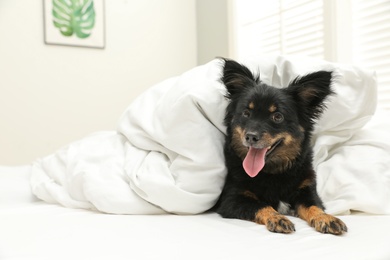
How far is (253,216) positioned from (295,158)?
350mm

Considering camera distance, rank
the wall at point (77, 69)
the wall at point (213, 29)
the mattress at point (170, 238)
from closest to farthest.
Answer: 1. the mattress at point (170, 238)
2. the wall at point (77, 69)
3. the wall at point (213, 29)

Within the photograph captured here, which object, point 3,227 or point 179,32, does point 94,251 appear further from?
point 179,32

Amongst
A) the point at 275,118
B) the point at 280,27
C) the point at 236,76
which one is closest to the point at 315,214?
the point at 275,118

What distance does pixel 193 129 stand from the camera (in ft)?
5.49

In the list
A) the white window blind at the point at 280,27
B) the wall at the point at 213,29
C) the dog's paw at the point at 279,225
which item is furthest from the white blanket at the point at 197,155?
the wall at the point at 213,29

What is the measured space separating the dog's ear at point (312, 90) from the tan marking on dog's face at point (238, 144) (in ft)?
0.96

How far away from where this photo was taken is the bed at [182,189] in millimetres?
1099

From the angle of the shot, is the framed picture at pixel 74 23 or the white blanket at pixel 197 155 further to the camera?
the framed picture at pixel 74 23

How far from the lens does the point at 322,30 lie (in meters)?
3.06

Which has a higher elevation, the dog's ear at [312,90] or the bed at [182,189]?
the dog's ear at [312,90]

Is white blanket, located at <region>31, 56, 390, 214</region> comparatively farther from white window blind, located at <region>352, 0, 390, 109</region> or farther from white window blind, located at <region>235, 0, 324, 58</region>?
white window blind, located at <region>235, 0, 324, 58</region>

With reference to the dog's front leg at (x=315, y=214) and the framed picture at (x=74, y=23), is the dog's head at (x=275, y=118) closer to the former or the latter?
the dog's front leg at (x=315, y=214)

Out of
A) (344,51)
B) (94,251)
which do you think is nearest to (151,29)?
(344,51)

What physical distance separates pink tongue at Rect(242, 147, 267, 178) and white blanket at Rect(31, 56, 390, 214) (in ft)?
0.50
